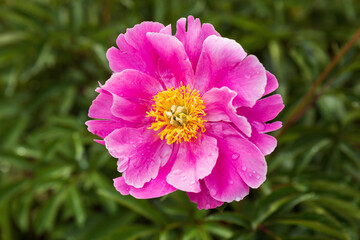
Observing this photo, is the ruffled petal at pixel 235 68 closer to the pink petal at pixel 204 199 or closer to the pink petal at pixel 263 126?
the pink petal at pixel 263 126

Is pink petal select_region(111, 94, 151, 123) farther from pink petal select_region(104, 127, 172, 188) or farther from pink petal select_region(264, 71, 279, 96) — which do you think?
pink petal select_region(264, 71, 279, 96)

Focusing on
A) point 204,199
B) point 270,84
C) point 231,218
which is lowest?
point 231,218

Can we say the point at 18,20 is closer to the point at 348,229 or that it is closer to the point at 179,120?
the point at 179,120

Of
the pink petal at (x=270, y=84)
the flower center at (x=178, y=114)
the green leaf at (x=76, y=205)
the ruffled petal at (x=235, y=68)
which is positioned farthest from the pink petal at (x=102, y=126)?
the green leaf at (x=76, y=205)

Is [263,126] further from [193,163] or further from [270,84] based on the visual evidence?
[193,163]

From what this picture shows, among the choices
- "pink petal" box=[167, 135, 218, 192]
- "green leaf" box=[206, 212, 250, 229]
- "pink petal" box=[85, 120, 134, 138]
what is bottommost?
"green leaf" box=[206, 212, 250, 229]

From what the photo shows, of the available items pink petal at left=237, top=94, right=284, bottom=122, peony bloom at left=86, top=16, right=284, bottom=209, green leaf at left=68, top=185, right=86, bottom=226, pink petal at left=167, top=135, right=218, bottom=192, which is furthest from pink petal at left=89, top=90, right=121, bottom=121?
green leaf at left=68, top=185, right=86, bottom=226

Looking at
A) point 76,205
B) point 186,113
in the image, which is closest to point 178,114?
point 186,113
